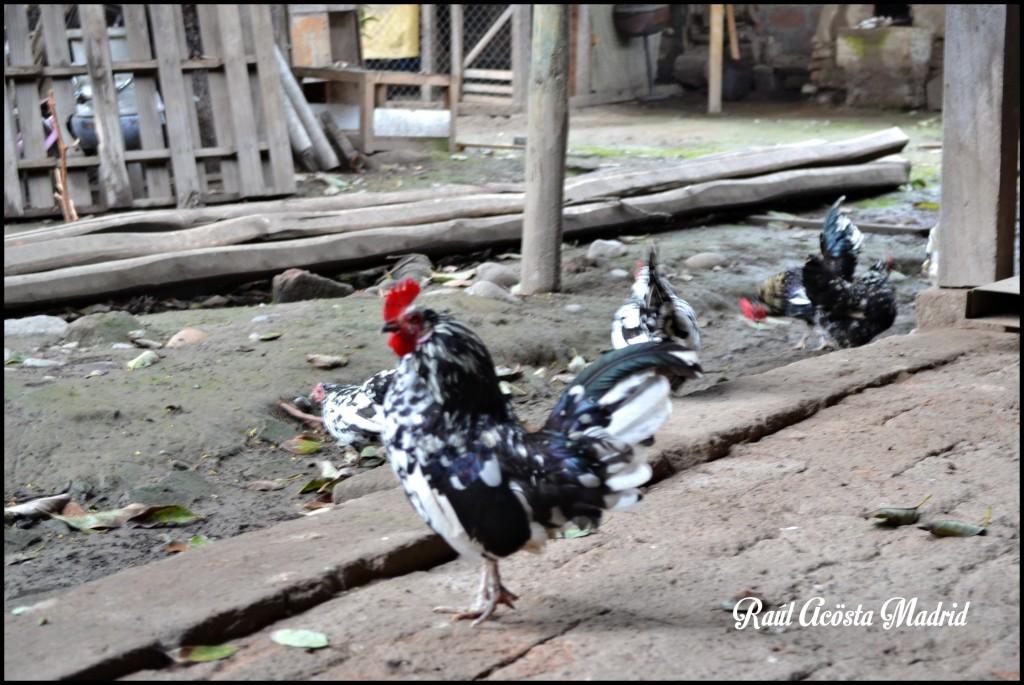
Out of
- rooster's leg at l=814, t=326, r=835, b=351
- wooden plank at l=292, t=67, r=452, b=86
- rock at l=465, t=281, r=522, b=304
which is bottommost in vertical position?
rooster's leg at l=814, t=326, r=835, b=351

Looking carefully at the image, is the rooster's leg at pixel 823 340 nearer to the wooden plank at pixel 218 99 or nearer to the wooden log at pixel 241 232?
the wooden log at pixel 241 232

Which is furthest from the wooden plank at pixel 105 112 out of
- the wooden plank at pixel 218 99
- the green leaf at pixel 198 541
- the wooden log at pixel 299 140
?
the green leaf at pixel 198 541

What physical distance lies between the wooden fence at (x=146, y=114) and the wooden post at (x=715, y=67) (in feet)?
28.6

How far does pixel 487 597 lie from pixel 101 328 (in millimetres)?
4181

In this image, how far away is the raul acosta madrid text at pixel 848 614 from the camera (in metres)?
2.76

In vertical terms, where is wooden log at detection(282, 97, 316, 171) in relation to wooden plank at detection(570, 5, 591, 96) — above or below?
below

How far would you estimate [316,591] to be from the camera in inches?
117

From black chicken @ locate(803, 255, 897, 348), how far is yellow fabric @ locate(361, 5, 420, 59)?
12.1 meters

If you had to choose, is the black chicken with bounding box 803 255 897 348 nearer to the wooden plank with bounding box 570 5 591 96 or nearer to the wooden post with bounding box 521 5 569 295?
the wooden post with bounding box 521 5 569 295

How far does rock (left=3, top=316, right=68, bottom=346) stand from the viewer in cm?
622

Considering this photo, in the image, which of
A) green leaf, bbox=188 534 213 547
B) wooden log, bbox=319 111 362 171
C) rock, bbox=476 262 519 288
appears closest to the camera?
green leaf, bbox=188 534 213 547

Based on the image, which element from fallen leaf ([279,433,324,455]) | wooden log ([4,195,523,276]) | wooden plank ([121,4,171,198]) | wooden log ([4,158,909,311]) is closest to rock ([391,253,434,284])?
wooden log ([4,158,909,311])

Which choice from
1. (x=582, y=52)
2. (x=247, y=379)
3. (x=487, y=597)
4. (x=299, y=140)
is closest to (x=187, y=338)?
(x=247, y=379)

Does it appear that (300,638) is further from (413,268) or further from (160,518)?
(413,268)
